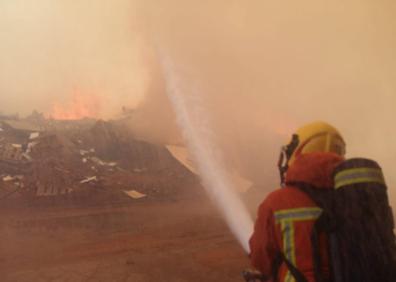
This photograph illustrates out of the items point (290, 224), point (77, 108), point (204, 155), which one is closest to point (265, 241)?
point (290, 224)

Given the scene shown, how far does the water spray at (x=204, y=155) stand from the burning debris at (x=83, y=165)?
1.34 m

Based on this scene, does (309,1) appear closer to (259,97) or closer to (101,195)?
(259,97)

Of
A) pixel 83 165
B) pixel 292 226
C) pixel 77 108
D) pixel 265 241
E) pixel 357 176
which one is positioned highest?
pixel 357 176

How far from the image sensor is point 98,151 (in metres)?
12.3

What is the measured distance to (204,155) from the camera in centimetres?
904

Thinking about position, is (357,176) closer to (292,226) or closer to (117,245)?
(292,226)

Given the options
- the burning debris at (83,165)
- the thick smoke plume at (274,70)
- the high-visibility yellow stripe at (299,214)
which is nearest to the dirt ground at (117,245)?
the burning debris at (83,165)

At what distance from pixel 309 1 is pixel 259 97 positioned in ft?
14.6

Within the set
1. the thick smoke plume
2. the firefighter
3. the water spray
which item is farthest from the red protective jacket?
the thick smoke plume

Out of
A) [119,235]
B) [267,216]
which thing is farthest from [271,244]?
[119,235]

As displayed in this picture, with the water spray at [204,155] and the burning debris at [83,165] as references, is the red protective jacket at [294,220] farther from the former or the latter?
the burning debris at [83,165]

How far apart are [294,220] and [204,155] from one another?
7.27 meters

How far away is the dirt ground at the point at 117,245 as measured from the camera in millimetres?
5051

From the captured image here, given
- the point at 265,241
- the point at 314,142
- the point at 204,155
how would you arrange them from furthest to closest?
the point at 204,155 < the point at 314,142 < the point at 265,241
